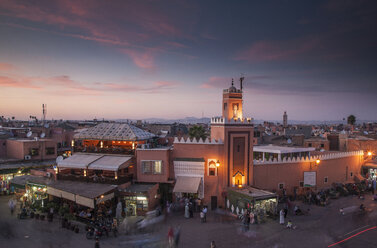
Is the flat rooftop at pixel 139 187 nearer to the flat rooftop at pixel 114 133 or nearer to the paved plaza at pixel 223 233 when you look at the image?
the paved plaza at pixel 223 233

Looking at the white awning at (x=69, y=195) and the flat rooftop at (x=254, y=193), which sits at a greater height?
the flat rooftop at (x=254, y=193)

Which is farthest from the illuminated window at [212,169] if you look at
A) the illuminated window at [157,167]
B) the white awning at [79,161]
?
the white awning at [79,161]

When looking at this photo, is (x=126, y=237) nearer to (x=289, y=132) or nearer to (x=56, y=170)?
(x=56, y=170)

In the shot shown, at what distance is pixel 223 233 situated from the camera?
51.6 ft

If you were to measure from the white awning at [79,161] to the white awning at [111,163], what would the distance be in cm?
Result: 56

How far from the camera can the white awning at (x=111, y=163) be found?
20219 millimetres

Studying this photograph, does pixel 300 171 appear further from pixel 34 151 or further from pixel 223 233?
pixel 34 151

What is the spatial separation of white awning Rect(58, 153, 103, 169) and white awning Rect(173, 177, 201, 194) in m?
7.09

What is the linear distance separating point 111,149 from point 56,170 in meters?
5.12

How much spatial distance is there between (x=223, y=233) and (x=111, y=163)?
9993mm

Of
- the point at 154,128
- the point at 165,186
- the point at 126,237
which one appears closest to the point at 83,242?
the point at 126,237

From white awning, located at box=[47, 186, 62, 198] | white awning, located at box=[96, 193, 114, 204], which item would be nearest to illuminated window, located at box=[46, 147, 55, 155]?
white awning, located at box=[47, 186, 62, 198]

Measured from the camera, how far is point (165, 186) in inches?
839

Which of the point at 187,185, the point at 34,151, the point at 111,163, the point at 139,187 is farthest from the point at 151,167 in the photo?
the point at 34,151
